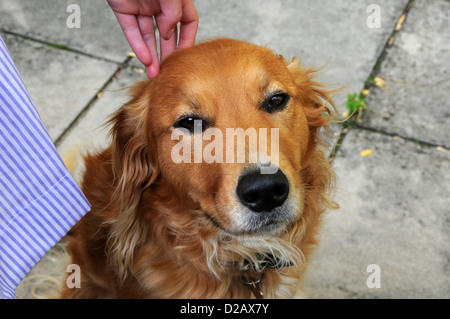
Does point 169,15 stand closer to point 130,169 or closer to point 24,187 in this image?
point 130,169

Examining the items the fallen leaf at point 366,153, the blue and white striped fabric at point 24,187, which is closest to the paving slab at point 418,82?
the fallen leaf at point 366,153

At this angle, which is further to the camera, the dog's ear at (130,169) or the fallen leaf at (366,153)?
the fallen leaf at (366,153)

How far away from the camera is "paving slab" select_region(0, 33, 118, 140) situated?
418 cm

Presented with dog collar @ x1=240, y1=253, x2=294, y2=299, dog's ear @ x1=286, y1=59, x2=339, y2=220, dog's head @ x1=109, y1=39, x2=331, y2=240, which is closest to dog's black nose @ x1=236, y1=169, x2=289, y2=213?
dog's head @ x1=109, y1=39, x2=331, y2=240

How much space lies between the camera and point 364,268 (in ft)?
10.9

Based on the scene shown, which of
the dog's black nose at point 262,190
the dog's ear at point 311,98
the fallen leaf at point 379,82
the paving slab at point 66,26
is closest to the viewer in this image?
the dog's black nose at point 262,190

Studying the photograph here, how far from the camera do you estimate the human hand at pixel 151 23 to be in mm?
2553

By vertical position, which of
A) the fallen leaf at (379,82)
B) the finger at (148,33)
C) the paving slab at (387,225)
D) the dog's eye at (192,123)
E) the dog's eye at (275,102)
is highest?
the finger at (148,33)

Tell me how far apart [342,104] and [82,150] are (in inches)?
87.6

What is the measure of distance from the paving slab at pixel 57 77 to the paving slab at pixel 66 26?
120 millimetres

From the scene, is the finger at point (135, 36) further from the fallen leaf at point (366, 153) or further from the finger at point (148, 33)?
the fallen leaf at point (366, 153)

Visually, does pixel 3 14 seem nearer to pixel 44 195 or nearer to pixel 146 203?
pixel 146 203

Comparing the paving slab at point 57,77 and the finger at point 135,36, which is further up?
the finger at point 135,36
